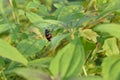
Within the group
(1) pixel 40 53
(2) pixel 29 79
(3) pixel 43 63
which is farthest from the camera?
(1) pixel 40 53

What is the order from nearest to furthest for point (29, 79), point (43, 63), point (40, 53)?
1. point (29, 79)
2. point (43, 63)
3. point (40, 53)

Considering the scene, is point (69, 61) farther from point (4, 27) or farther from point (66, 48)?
point (4, 27)

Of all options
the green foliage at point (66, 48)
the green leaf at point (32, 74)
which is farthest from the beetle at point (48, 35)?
the green leaf at point (32, 74)

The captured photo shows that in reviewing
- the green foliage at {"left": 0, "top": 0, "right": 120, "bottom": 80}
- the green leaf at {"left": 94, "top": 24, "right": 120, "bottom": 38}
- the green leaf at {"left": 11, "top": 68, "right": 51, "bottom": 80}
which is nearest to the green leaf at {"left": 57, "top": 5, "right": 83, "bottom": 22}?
the green foliage at {"left": 0, "top": 0, "right": 120, "bottom": 80}

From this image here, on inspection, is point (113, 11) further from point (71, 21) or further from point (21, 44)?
point (21, 44)

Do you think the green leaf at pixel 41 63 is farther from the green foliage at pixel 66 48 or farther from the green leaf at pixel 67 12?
the green leaf at pixel 67 12

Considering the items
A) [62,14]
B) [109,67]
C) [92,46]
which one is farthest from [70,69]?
[62,14]
